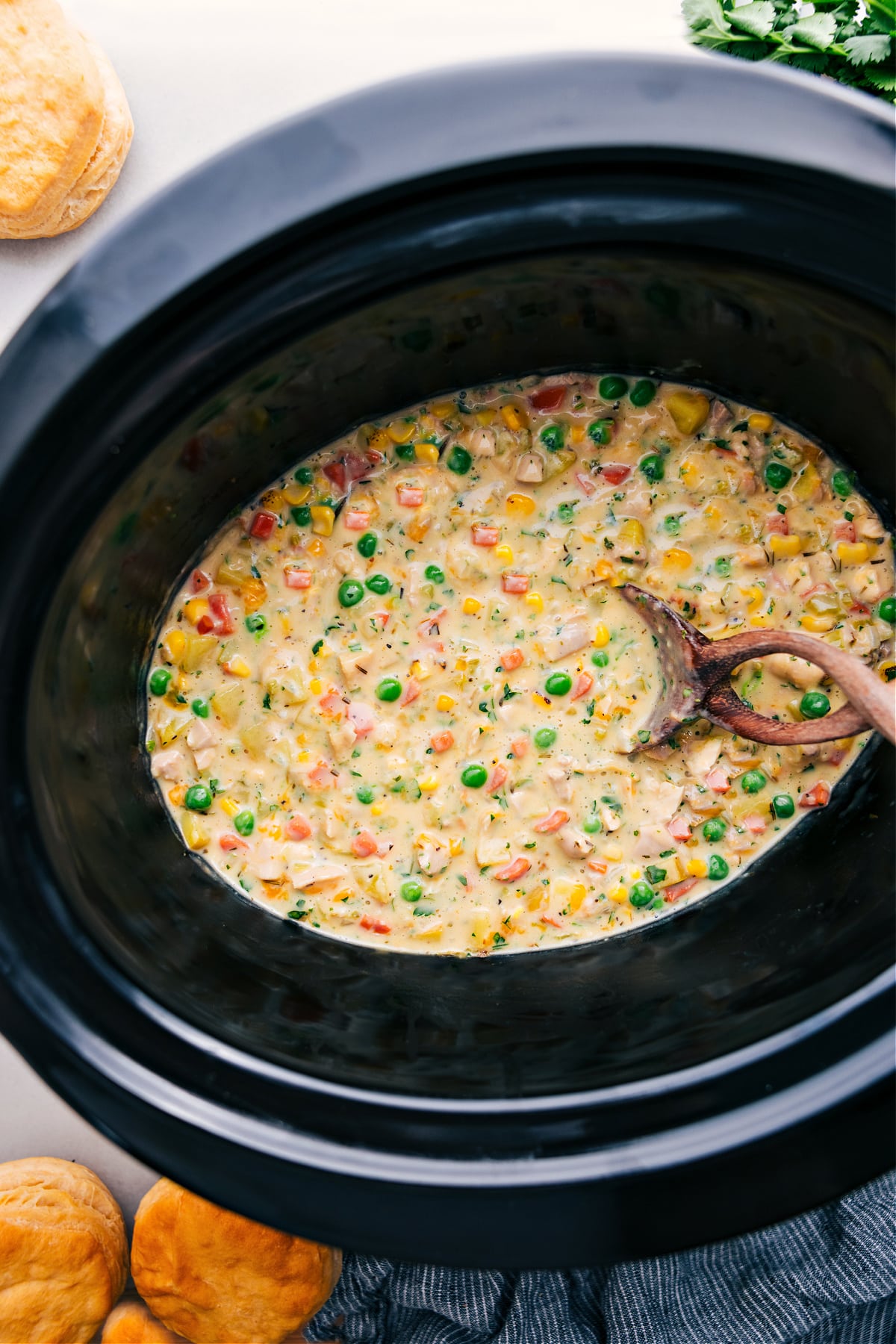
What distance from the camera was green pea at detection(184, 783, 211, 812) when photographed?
275cm

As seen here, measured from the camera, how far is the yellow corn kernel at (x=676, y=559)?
265cm

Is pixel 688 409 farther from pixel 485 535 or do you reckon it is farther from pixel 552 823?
pixel 552 823

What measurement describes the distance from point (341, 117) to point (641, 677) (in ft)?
4.80

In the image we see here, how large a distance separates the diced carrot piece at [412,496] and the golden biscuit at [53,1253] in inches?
75.4

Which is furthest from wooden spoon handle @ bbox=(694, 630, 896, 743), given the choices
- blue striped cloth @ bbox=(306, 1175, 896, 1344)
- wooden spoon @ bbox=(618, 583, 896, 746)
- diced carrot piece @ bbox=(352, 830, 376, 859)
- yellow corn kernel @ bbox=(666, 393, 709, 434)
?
blue striped cloth @ bbox=(306, 1175, 896, 1344)

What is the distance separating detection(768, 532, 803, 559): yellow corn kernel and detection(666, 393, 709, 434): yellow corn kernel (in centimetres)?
33

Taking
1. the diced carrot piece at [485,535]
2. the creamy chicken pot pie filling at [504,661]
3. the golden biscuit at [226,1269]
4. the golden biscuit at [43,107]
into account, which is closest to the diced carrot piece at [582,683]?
the creamy chicken pot pie filling at [504,661]

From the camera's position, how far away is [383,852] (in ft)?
9.01

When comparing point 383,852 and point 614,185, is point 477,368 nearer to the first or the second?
point 614,185

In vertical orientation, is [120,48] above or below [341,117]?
above

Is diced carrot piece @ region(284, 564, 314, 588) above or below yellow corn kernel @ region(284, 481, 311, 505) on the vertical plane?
below

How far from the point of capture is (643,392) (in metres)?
2.63

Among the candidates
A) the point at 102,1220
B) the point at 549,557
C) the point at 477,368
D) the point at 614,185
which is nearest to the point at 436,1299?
the point at 102,1220

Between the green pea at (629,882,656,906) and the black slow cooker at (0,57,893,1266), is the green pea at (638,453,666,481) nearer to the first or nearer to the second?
the black slow cooker at (0,57,893,1266)
